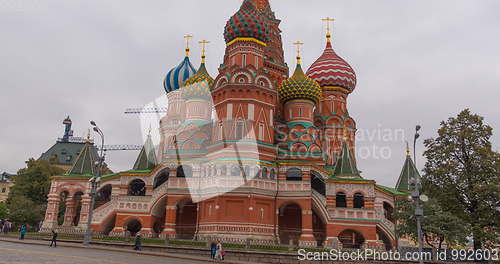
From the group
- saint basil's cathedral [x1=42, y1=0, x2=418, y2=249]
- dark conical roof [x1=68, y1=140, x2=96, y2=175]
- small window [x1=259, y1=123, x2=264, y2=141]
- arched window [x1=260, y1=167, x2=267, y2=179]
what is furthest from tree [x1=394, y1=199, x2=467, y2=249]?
dark conical roof [x1=68, y1=140, x2=96, y2=175]

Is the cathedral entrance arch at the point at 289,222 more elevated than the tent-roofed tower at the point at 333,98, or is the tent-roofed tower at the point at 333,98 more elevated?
the tent-roofed tower at the point at 333,98

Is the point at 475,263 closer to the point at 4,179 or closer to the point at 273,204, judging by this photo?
the point at 273,204

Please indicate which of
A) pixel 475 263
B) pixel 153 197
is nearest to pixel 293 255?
pixel 475 263

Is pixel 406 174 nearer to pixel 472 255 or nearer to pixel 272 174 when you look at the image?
pixel 472 255

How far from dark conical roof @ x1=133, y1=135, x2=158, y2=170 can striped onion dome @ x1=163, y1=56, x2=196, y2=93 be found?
8717mm

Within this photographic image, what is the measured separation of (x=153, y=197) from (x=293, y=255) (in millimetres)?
13780

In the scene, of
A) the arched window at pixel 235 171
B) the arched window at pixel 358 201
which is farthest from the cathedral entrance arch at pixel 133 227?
the arched window at pixel 358 201

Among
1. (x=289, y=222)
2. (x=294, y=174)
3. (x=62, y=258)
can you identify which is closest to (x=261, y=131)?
(x=294, y=174)

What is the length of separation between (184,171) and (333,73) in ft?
63.6

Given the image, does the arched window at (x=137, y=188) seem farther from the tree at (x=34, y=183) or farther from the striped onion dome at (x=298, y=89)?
the striped onion dome at (x=298, y=89)

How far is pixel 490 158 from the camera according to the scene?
2427 cm

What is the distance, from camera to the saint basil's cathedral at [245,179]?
2722 cm

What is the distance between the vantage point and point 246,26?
32156mm

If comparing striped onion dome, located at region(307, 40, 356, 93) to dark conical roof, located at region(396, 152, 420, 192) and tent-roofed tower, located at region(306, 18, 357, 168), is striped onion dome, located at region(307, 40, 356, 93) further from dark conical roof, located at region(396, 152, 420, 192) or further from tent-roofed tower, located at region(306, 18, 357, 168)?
dark conical roof, located at region(396, 152, 420, 192)
